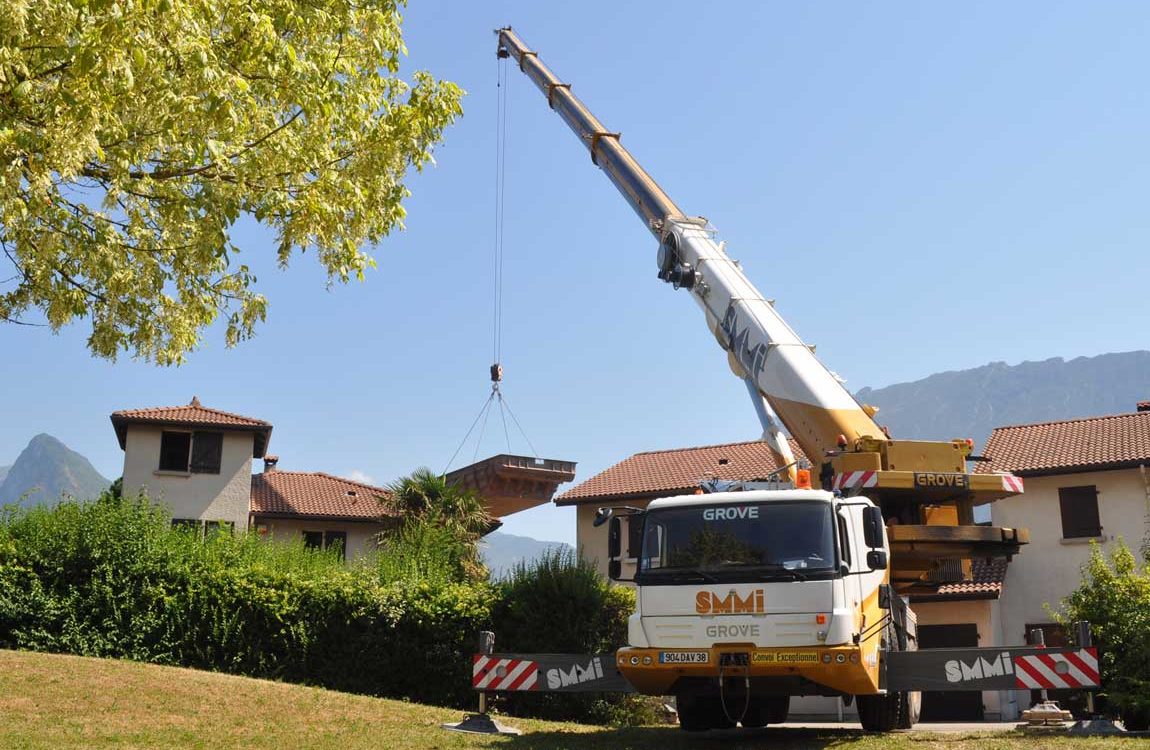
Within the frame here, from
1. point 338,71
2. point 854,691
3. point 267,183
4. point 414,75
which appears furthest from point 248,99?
point 854,691

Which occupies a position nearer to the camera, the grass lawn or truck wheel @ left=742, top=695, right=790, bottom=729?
the grass lawn

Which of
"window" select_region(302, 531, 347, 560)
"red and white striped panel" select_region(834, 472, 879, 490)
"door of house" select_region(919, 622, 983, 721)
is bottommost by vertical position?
"door of house" select_region(919, 622, 983, 721)

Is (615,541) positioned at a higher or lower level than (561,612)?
higher

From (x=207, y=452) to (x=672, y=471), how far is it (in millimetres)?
15864

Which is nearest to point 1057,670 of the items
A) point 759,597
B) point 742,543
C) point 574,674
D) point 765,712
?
point 759,597

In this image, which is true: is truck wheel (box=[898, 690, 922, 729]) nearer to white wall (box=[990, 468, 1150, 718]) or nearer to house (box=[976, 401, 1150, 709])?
house (box=[976, 401, 1150, 709])

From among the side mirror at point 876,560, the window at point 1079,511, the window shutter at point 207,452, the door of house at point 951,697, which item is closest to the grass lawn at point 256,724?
the side mirror at point 876,560

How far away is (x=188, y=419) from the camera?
3459 cm

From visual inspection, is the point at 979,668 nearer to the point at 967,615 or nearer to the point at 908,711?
the point at 908,711

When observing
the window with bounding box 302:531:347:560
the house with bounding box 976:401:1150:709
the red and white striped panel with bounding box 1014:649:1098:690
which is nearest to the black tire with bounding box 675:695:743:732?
the red and white striped panel with bounding box 1014:649:1098:690

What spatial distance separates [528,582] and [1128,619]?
962 cm

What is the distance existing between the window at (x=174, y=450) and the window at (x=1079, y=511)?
2691 cm

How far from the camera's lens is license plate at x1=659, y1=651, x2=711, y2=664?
11.0 metres

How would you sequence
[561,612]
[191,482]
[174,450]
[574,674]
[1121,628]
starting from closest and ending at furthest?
[574,674], [1121,628], [561,612], [191,482], [174,450]
